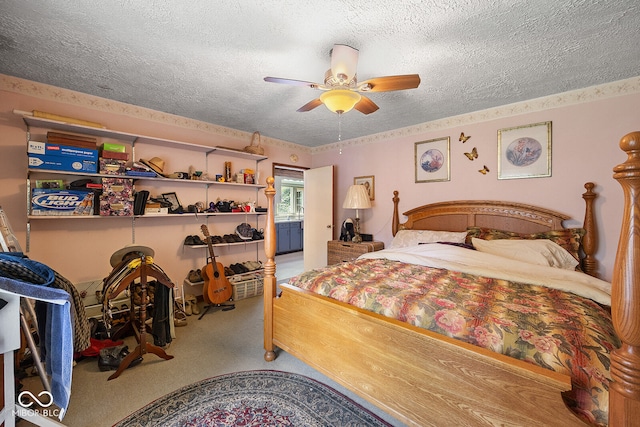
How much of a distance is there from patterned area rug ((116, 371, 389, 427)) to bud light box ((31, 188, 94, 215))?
6.64 ft

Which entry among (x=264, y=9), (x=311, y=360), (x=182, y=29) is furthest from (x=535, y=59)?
(x=311, y=360)

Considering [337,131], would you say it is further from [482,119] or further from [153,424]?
[153,424]

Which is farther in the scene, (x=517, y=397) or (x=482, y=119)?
(x=482, y=119)

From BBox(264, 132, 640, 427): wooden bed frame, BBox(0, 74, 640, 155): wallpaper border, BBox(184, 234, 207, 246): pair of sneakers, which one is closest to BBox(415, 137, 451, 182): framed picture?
BBox(0, 74, 640, 155): wallpaper border

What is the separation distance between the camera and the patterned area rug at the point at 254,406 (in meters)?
1.52

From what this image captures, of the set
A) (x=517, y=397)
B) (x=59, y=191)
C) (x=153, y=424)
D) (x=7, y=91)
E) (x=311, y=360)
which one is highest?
(x=7, y=91)

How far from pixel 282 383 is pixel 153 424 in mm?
780

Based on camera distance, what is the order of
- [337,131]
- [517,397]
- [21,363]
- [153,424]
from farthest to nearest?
[337,131], [21,363], [153,424], [517,397]

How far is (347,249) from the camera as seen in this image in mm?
3898

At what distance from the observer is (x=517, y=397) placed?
1041 mm

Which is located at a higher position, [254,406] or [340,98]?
[340,98]

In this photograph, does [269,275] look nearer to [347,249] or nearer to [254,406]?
[254,406]

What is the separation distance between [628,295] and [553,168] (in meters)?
2.59

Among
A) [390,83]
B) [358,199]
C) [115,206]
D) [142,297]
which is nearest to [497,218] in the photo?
[358,199]
